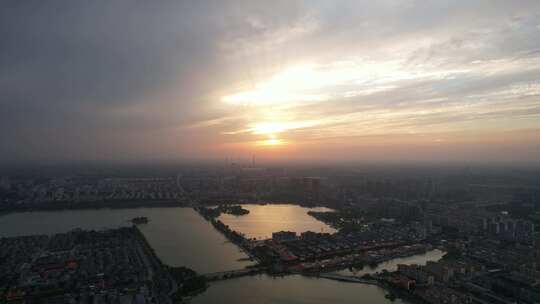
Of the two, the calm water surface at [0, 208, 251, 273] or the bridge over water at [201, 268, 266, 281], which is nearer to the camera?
the bridge over water at [201, 268, 266, 281]

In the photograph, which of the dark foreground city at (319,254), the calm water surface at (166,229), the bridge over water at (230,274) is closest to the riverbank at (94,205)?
the dark foreground city at (319,254)

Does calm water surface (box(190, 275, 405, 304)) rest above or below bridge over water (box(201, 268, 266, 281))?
below

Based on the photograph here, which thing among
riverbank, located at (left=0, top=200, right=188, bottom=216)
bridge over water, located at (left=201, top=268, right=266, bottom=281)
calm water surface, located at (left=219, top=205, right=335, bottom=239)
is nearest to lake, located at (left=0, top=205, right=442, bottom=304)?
calm water surface, located at (left=219, top=205, right=335, bottom=239)

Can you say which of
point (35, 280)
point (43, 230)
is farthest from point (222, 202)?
point (35, 280)

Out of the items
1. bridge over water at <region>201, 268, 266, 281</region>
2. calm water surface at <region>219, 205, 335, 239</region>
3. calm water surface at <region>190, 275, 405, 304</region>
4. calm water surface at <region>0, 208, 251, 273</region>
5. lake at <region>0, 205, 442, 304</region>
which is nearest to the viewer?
calm water surface at <region>190, 275, 405, 304</region>

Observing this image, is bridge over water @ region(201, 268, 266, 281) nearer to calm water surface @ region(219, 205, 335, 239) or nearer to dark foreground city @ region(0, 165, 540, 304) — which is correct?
dark foreground city @ region(0, 165, 540, 304)

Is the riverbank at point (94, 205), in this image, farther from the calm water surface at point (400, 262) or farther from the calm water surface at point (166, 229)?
the calm water surface at point (400, 262)
